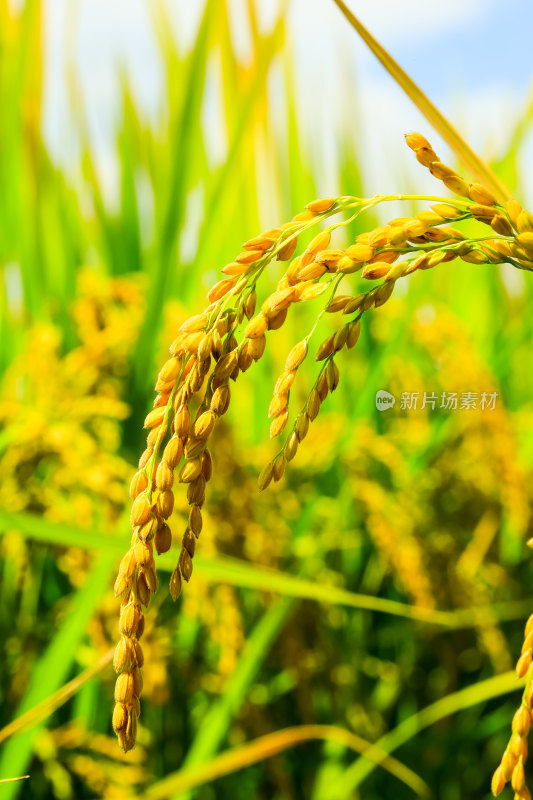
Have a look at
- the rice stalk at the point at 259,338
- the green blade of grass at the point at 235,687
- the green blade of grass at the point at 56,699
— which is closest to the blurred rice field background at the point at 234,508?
the green blade of grass at the point at 235,687

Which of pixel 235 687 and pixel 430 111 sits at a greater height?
pixel 430 111

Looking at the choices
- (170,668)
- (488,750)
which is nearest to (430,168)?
(170,668)

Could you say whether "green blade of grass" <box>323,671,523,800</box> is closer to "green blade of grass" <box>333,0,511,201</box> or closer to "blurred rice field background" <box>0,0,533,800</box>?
"blurred rice field background" <box>0,0,533,800</box>

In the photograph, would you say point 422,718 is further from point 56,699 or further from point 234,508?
point 56,699

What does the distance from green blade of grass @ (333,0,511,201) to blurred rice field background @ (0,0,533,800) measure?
0.35m

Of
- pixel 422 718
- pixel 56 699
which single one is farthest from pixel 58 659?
pixel 422 718

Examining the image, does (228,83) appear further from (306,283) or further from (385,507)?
(306,283)

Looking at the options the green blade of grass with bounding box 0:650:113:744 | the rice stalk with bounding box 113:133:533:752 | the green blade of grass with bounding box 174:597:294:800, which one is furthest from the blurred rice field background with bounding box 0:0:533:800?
the rice stalk with bounding box 113:133:533:752

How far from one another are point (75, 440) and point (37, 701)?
25 centimetres

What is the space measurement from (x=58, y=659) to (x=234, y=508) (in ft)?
0.83

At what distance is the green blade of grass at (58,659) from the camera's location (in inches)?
26.8

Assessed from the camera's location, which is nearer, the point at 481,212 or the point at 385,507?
the point at 481,212

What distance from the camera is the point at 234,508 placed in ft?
2.81

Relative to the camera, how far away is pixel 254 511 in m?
0.90
